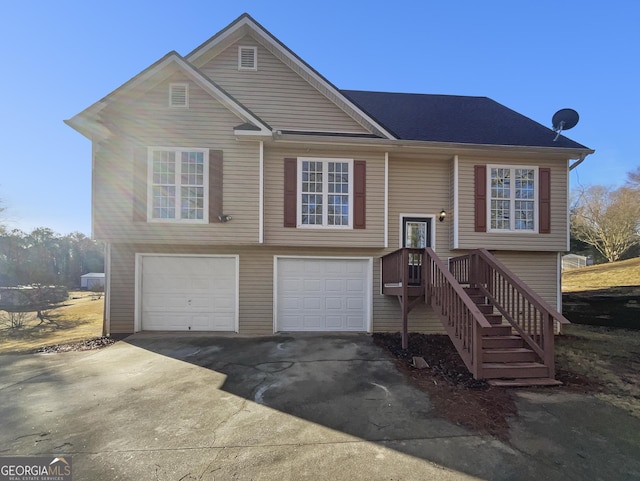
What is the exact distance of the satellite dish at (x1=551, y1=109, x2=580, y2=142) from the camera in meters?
8.61

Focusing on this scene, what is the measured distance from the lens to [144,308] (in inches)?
325

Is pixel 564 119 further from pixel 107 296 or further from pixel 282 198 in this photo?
pixel 107 296

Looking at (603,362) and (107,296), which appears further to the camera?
(107,296)

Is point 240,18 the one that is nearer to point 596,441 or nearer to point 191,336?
point 191,336

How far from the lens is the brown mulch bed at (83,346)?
7045mm

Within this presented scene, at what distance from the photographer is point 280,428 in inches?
143

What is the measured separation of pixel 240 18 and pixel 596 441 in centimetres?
1110

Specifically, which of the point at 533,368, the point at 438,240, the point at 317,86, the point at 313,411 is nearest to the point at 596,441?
the point at 533,368

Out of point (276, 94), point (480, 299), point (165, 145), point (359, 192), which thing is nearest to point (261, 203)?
point (359, 192)

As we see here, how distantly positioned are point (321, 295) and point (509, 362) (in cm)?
462

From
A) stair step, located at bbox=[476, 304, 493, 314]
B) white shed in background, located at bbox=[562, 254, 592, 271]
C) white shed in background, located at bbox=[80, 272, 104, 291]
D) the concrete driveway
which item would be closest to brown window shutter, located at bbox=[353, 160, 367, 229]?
stair step, located at bbox=[476, 304, 493, 314]

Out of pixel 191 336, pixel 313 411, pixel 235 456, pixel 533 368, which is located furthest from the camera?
pixel 191 336

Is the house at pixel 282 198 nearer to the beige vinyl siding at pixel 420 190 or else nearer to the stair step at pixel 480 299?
the beige vinyl siding at pixel 420 190

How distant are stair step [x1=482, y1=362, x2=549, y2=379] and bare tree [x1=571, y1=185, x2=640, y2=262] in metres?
29.7
